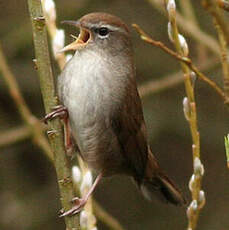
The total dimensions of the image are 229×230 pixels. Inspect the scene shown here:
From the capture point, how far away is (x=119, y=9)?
6832mm

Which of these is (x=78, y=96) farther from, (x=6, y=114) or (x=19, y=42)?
(x=6, y=114)

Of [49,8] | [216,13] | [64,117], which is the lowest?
[64,117]

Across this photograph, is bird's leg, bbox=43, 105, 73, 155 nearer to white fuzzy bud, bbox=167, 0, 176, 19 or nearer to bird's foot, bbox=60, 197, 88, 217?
bird's foot, bbox=60, 197, 88, 217

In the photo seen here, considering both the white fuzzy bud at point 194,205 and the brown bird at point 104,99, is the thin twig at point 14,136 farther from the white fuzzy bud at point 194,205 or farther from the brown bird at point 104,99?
the white fuzzy bud at point 194,205

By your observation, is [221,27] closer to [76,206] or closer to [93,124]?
[76,206]

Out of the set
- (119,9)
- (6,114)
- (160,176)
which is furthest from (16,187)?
(160,176)

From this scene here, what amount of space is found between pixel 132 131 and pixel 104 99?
1.41 feet

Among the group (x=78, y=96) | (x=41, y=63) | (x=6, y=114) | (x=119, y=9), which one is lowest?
(x=6, y=114)

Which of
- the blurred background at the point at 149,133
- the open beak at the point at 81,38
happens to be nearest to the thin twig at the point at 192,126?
the open beak at the point at 81,38

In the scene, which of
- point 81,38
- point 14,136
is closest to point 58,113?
point 81,38

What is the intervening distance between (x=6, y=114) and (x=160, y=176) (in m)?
2.63

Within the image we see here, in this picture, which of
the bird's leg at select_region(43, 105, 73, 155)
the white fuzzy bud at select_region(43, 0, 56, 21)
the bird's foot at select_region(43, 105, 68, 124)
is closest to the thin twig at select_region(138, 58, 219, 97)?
the bird's leg at select_region(43, 105, 73, 155)

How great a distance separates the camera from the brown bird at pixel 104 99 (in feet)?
12.1

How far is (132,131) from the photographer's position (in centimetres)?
407
